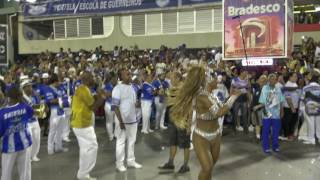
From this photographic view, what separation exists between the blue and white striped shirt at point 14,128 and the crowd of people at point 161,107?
0.01 m

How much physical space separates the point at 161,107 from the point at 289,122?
3894 mm

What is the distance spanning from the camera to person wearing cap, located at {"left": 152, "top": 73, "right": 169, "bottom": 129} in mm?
15093

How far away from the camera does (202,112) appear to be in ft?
21.0

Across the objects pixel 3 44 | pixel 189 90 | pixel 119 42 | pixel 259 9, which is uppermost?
pixel 259 9

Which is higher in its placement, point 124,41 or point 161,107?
point 124,41

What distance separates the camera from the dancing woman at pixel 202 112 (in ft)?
20.7

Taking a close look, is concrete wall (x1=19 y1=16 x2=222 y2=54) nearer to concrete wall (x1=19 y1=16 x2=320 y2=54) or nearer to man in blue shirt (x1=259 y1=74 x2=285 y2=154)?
concrete wall (x1=19 y1=16 x2=320 y2=54)

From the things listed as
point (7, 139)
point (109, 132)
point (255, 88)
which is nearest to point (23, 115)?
point (7, 139)

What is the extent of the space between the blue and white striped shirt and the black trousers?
27.3 ft

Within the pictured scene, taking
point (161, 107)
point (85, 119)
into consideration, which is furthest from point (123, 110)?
point (161, 107)

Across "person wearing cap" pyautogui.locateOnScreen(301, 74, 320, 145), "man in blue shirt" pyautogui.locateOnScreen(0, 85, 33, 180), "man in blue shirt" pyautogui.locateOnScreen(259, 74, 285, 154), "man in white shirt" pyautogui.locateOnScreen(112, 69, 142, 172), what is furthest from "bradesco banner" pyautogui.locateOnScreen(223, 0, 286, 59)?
"man in blue shirt" pyautogui.locateOnScreen(0, 85, 33, 180)

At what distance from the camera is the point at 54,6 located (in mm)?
15836

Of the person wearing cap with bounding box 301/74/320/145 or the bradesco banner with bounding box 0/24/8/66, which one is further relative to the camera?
the person wearing cap with bounding box 301/74/320/145

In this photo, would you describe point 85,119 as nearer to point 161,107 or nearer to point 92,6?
point 161,107
